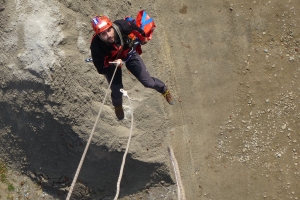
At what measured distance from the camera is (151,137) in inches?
231

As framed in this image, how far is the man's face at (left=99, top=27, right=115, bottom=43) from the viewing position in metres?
4.09

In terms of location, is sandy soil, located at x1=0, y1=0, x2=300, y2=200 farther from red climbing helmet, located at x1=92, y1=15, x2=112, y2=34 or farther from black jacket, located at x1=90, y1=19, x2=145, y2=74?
red climbing helmet, located at x1=92, y1=15, x2=112, y2=34

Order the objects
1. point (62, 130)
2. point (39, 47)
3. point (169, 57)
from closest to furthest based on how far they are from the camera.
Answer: point (39, 47) < point (62, 130) < point (169, 57)

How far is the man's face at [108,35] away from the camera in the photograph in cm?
409

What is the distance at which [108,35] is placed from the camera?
13.5 ft

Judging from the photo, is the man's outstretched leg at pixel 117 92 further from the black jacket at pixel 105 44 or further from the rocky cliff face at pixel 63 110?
the black jacket at pixel 105 44

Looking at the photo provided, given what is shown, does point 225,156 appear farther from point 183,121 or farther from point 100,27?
point 100,27

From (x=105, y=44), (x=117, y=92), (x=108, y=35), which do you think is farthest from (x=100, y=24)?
(x=117, y=92)

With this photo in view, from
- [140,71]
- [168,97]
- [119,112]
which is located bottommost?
[119,112]

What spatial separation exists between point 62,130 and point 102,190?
1.42 meters

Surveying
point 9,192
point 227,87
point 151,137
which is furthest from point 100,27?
point 9,192

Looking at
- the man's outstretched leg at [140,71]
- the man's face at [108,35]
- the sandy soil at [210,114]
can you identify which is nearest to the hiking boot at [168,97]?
the man's outstretched leg at [140,71]

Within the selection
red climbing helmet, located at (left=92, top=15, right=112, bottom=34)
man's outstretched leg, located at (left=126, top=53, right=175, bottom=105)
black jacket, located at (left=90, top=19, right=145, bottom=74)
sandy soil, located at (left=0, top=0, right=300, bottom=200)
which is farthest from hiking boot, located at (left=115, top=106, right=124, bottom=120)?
red climbing helmet, located at (left=92, top=15, right=112, bottom=34)

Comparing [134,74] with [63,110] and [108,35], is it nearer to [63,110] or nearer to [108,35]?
[108,35]
